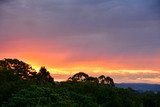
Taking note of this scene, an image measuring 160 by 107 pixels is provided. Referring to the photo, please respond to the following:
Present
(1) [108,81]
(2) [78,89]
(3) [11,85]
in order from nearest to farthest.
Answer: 1. (3) [11,85]
2. (2) [78,89]
3. (1) [108,81]

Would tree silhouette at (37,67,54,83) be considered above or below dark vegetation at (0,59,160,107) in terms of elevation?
above

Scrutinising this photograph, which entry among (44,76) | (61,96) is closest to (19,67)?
(44,76)

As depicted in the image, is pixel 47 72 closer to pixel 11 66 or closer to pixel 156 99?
pixel 11 66

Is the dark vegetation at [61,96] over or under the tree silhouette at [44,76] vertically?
under

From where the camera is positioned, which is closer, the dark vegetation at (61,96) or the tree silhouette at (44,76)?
the dark vegetation at (61,96)

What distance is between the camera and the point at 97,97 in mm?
60438

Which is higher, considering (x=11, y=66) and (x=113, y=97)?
(x=11, y=66)

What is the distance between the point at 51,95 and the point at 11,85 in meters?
9.11

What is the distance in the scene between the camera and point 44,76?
81.6m

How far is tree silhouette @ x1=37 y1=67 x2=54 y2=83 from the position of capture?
266 ft

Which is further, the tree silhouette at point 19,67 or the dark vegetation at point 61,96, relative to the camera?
the tree silhouette at point 19,67

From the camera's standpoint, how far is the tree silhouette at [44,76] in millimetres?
81031

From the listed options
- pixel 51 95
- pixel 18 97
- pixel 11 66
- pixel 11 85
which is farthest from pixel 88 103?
pixel 11 66

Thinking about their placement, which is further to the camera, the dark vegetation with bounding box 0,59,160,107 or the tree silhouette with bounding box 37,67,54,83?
the tree silhouette with bounding box 37,67,54,83
